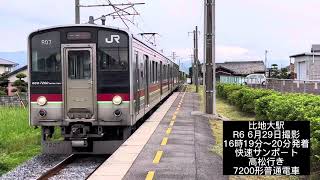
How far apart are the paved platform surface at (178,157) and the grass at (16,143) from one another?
10.8ft

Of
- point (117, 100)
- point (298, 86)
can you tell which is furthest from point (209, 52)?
point (117, 100)

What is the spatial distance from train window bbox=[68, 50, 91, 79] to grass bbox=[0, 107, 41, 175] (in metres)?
2.53

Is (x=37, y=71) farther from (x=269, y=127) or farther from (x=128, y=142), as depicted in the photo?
(x=269, y=127)

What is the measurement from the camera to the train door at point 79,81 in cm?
1191

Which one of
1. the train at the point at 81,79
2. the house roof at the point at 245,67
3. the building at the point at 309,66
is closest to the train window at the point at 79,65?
the train at the point at 81,79

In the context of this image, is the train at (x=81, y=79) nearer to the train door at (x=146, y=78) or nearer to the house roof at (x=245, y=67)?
the train door at (x=146, y=78)

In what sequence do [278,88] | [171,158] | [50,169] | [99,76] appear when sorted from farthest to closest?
[278,88], [99,76], [50,169], [171,158]

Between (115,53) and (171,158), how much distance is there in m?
3.29

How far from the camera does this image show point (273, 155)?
6.35 m

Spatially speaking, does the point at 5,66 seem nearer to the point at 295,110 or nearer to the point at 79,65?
the point at 79,65

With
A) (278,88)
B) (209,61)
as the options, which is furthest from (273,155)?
(278,88)

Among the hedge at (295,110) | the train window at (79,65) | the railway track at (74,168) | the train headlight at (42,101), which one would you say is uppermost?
the train window at (79,65)

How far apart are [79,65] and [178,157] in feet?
11.5

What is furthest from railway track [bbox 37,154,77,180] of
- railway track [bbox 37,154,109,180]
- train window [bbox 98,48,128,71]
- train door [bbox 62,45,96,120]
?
train window [bbox 98,48,128,71]
